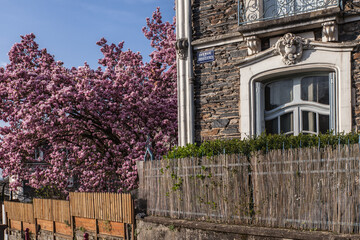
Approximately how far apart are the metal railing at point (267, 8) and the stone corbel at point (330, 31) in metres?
0.74

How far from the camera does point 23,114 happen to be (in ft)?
41.4

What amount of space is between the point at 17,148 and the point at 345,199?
10.6 meters

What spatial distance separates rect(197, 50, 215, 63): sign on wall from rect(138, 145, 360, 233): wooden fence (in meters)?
3.15

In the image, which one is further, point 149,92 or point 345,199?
point 149,92

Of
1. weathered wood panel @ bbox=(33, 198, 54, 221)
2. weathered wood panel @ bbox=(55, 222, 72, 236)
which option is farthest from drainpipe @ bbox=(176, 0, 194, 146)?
weathered wood panel @ bbox=(33, 198, 54, 221)

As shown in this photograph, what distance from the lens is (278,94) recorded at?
9695mm

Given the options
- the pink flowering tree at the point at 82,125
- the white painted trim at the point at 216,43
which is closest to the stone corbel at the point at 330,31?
the white painted trim at the point at 216,43

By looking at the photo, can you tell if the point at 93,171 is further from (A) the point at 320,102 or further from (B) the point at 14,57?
(A) the point at 320,102

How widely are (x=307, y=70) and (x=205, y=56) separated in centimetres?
258

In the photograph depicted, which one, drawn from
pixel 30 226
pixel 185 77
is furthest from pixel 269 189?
pixel 30 226

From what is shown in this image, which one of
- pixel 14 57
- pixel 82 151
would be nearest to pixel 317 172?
pixel 82 151

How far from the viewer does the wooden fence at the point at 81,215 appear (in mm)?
8984

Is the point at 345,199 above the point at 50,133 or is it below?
below

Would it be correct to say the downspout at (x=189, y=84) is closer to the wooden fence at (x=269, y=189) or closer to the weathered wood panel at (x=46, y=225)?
the wooden fence at (x=269, y=189)
